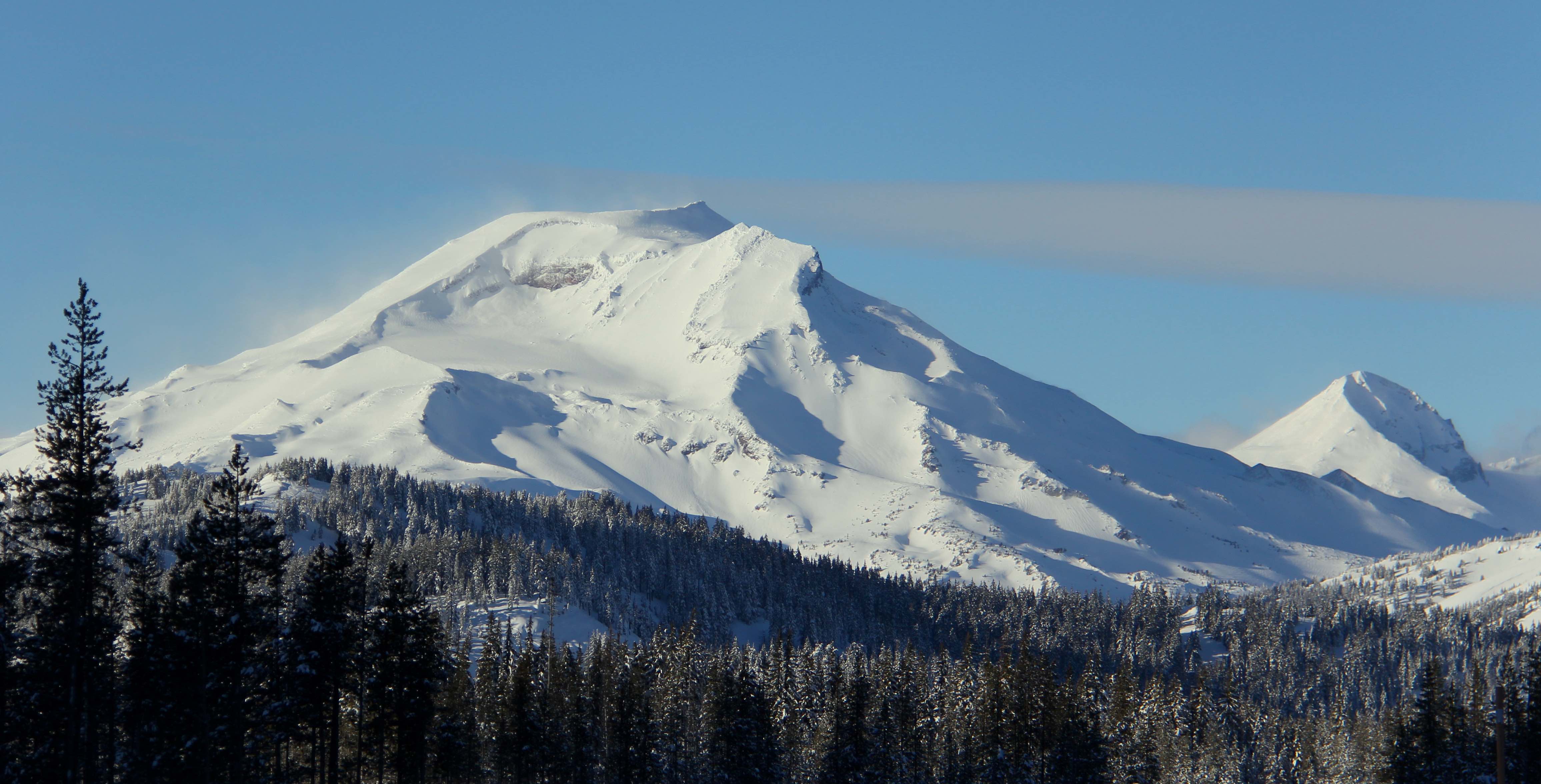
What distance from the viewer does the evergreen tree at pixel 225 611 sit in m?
45.7

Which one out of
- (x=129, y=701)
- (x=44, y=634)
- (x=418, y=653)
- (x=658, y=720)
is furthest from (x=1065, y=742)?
(x=44, y=634)

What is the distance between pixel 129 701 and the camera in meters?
56.5

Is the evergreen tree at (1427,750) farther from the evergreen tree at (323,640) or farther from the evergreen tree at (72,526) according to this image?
the evergreen tree at (72,526)

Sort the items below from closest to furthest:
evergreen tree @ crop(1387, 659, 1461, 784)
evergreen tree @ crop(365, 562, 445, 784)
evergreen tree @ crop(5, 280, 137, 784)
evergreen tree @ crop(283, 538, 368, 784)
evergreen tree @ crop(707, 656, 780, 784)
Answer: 1. evergreen tree @ crop(5, 280, 137, 784)
2. evergreen tree @ crop(283, 538, 368, 784)
3. evergreen tree @ crop(365, 562, 445, 784)
4. evergreen tree @ crop(707, 656, 780, 784)
5. evergreen tree @ crop(1387, 659, 1461, 784)

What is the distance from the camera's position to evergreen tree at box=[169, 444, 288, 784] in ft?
150

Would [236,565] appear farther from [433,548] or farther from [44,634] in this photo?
[433,548]

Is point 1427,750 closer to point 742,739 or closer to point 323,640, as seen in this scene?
point 742,739

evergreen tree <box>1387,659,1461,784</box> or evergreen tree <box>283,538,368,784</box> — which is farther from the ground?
evergreen tree <box>283,538,368,784</box>

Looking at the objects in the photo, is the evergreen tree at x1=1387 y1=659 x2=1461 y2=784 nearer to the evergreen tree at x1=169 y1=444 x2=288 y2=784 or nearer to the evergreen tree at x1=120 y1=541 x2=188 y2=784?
the evergreen tree at x1=169 y1=444 x2=288 y2=784

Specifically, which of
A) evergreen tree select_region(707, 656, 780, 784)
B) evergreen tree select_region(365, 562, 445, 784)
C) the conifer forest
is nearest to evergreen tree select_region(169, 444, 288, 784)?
the conifer forest

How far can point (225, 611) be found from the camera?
4644 centimetres

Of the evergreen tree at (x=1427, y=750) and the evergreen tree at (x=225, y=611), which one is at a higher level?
the evergreen tree at (x=225, y=611)

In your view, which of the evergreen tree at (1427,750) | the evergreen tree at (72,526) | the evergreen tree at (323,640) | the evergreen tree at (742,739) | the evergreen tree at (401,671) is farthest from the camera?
the evergreen tree at (1427,750)

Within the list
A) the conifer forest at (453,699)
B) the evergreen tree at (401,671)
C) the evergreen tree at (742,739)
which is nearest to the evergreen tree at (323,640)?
the conifer forest at (453,699)
